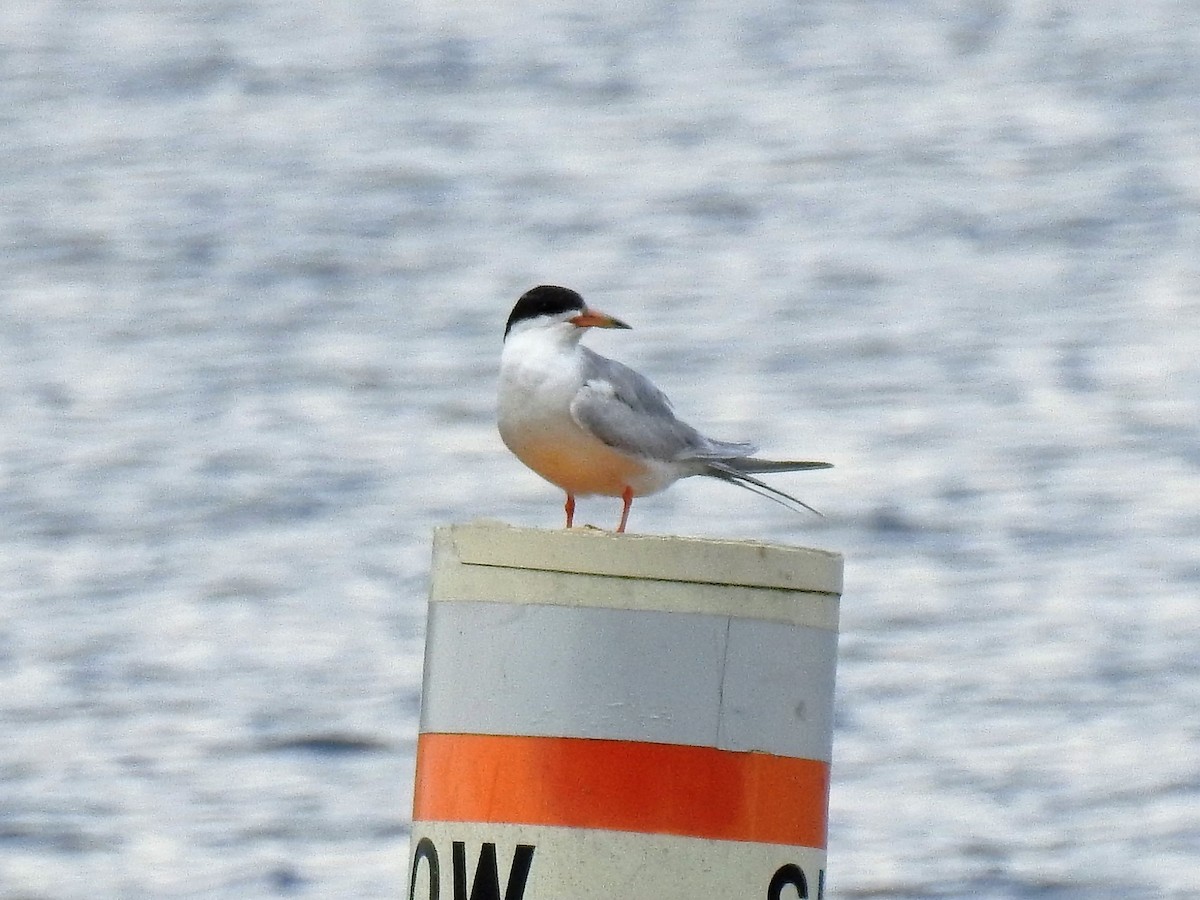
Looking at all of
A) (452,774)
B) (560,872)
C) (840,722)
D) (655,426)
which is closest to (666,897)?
(560,872)

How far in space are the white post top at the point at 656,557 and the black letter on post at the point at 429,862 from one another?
0.45 m

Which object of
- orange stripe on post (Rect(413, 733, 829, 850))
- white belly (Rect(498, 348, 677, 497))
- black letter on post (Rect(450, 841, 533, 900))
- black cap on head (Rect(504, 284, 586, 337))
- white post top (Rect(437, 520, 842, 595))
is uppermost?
black cap on head (Rect(504, 284, 586, 337))

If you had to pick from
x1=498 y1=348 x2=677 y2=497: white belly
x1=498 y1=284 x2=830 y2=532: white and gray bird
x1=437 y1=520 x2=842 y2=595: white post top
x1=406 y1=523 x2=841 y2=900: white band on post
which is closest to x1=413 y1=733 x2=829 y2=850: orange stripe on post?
x1=406 y1=523 x2=841 y2=900: white band on post

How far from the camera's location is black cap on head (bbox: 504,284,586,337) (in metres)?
5.00

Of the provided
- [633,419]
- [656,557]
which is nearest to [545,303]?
[633,419]

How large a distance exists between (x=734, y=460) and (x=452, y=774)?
6.47 feet

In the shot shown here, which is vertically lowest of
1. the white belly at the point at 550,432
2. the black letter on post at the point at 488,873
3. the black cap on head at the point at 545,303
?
the black letter on post at the point at 488,873

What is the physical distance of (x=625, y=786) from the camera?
3139mm

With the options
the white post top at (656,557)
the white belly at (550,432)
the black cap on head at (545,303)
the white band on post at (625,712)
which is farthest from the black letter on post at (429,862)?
the black cap on head at (545,303)

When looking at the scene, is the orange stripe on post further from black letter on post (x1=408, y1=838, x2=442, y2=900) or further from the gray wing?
the gray wing

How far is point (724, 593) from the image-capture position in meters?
3.12

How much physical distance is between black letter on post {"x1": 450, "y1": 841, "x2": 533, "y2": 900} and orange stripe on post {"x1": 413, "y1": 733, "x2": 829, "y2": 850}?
0.14 ft

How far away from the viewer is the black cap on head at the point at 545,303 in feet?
16.4

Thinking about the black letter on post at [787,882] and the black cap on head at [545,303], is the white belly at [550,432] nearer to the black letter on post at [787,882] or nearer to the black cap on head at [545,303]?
the black cap on head at [545,303]
